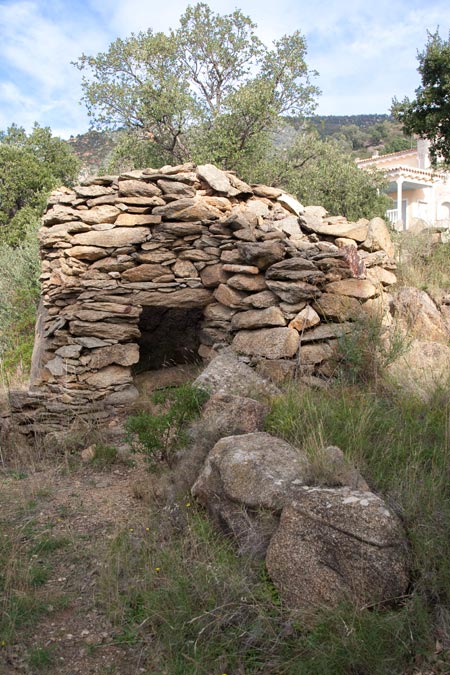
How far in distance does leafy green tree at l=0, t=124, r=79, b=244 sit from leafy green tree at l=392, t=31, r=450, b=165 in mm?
9168

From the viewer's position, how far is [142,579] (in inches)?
134

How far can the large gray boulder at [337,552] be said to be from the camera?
3.02 meters

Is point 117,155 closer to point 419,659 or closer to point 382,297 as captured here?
point 382,297

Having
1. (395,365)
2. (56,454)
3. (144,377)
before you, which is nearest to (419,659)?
(395,365)

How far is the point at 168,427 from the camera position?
5047mm

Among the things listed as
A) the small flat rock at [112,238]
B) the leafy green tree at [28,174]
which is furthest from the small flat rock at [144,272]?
the leafy green tree at [28,174]

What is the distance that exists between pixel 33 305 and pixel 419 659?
1033 centimetres

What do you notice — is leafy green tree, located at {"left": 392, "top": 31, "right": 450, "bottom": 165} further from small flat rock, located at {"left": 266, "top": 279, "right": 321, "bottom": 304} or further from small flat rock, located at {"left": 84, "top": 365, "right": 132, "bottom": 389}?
small flat rock, located at {"left": 84, "top": 365, "right": 132, "bottom": 389}

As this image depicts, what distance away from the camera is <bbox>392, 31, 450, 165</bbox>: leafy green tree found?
9461 millimetres

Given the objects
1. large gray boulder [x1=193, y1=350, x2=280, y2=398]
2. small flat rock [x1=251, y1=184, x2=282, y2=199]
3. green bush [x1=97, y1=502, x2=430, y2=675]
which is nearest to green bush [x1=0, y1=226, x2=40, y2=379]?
small flat rock [x1=251, y1=184, x2=282, y2=199]

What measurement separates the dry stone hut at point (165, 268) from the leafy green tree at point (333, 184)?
5710 mm

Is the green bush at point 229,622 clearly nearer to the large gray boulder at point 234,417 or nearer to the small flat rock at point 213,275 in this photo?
the large gray boulder at point 234,417

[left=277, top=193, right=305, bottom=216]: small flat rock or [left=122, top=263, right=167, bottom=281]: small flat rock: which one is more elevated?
[left=277, top=193, right=305, bottom=216]: small flat rock

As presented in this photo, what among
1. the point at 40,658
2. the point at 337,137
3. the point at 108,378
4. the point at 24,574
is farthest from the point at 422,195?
the point at 40,658
